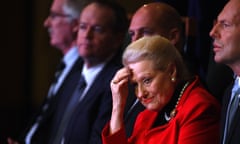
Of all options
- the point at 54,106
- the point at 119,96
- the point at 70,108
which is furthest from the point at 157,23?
the point at 54,106

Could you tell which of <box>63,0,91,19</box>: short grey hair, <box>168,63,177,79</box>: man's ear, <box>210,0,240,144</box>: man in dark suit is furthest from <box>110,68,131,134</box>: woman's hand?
<box>63,0,91,19</box>: short grey hair

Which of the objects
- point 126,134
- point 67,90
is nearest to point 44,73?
point 67,90

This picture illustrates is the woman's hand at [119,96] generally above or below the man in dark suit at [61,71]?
above

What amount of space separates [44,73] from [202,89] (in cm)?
309

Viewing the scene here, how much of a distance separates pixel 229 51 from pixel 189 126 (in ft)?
1.19

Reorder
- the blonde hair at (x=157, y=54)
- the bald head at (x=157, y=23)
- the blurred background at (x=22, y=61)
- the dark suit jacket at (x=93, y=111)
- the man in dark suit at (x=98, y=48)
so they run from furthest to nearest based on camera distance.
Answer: the blurred background at (x=22, y=61)
the man in dark suit at (x=98, y=48)
the dark suit jacket at (x=93, y=111)
the bald head at (x=157, y=23)
the blonde hair at (x=157, y=54)

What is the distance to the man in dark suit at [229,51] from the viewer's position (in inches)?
105

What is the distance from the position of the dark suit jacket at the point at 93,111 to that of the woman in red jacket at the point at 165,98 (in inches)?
23.1

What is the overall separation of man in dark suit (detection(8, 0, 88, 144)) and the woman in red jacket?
1.29 meters

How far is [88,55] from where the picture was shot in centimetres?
378

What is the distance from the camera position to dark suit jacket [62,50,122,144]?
3.41 m

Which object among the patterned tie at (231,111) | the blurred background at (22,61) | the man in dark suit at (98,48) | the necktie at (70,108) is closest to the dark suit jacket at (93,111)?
the man in dark suit at (98,48)

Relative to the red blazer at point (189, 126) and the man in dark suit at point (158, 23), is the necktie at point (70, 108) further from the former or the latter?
the red blazer at point (189, 126)

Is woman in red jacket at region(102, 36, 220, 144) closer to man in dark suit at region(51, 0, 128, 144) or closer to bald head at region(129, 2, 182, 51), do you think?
Result: bald head at region(129, 2, 182, 51)
